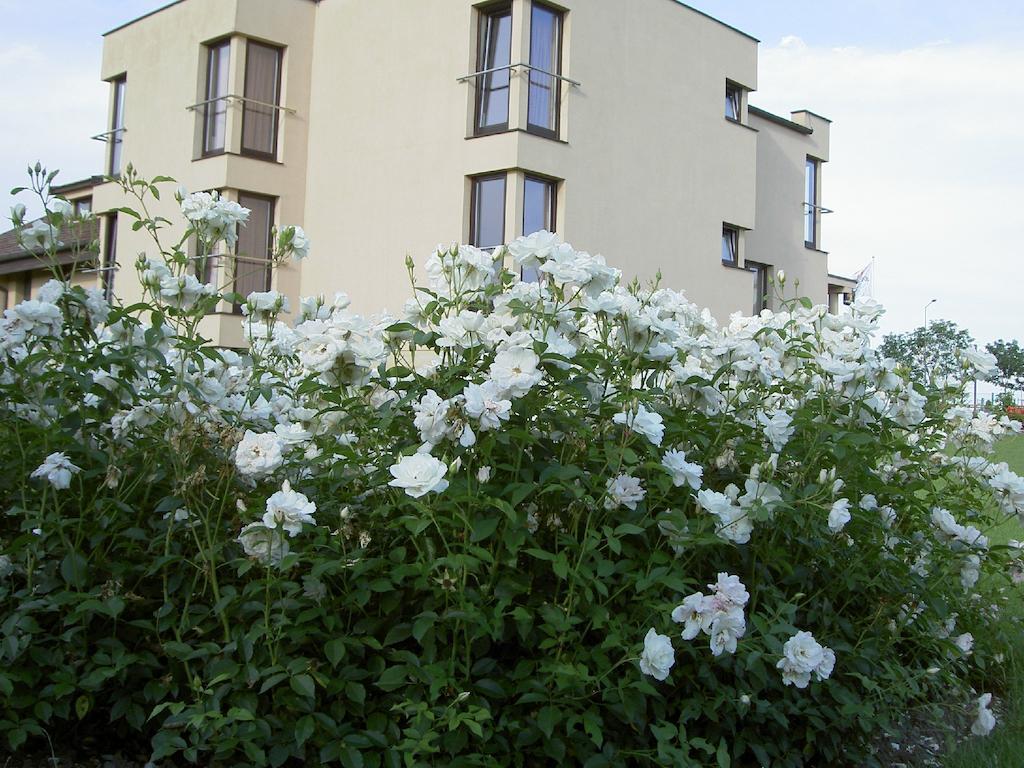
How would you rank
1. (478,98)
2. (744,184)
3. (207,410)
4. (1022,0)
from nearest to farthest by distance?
(207,410), (1022,0), (478,98), (744,184)

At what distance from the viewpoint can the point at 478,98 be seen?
14.8 metres

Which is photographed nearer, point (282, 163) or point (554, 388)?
point (554, 388)

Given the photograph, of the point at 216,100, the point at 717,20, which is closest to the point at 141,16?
the point at 216,100

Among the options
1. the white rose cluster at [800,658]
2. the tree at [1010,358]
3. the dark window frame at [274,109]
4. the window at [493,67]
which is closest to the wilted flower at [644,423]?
the white rose cluster at [800,658]

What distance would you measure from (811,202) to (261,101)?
1244 centimetres

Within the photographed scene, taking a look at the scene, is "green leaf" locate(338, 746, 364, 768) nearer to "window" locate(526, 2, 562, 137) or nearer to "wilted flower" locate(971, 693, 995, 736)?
"wilted flower" locate(971, 693, 995, 736)

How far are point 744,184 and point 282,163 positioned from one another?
8.19 metres

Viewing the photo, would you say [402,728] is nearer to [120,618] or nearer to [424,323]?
[120,618]

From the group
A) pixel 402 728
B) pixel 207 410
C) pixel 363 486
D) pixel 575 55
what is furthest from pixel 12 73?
pixel 575 55

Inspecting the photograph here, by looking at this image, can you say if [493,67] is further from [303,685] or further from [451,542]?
[303,685]

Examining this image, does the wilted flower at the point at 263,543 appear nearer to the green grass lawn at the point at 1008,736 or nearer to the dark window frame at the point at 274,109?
the green grass lawn at the point at 1008,736

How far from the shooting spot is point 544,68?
14.9 meters

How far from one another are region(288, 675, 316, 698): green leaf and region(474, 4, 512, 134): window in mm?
12626

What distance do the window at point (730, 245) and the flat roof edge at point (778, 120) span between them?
2689mm
